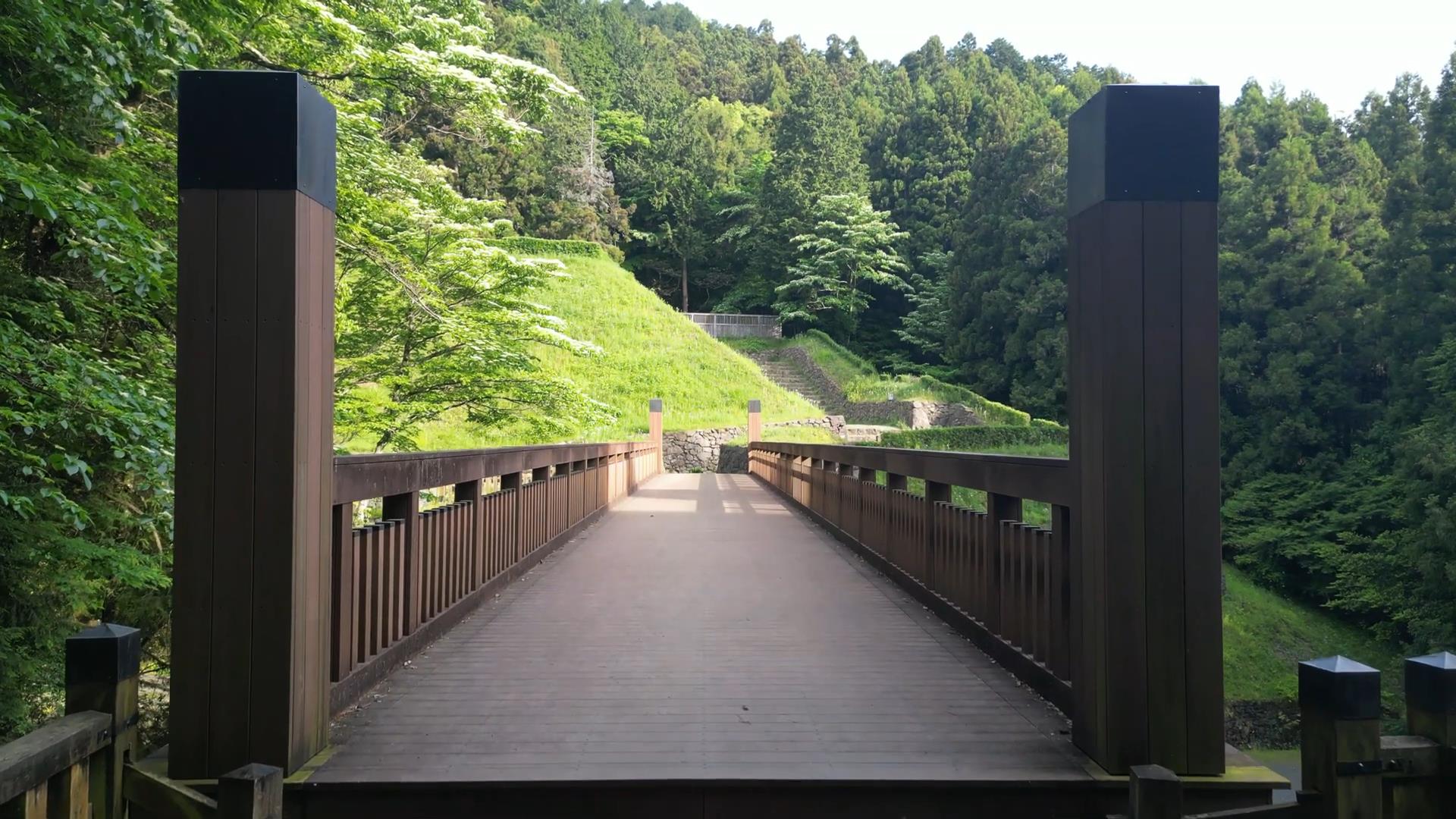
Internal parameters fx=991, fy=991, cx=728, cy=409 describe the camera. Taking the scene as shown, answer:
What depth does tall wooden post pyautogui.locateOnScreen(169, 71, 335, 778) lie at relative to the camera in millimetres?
2836

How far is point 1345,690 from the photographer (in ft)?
8.30

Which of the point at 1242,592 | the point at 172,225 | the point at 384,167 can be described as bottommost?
the point at 1242,592

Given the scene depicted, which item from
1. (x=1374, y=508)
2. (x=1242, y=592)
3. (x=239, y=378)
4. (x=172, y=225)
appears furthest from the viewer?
(x=1374, y=508)

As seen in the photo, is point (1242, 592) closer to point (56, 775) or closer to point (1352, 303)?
point (1352, 303)

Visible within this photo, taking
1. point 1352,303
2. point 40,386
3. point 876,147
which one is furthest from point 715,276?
point 40,386

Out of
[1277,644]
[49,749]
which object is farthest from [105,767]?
→ [1277,644]

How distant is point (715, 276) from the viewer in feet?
233

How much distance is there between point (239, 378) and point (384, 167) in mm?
8546

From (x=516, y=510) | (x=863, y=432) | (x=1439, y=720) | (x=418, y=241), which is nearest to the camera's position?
(x=1439, y=720)

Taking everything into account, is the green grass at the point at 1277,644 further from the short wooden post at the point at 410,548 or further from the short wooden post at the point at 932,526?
the short wooden post at the point at 410,548

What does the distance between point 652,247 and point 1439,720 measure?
68325 millimetres

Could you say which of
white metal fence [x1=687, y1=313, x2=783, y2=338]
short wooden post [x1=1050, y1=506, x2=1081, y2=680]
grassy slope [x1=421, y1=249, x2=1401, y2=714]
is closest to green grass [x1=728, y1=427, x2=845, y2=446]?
grassy slope [x1=421, y1=249, x2=1401, y2=714]

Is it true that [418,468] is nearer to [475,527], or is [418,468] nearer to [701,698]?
[475,527]

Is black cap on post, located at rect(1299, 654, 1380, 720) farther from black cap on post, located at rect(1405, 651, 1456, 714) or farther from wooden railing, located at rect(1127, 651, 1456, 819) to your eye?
black cap on post, located at rect(1405, 651, 1456, 714)
